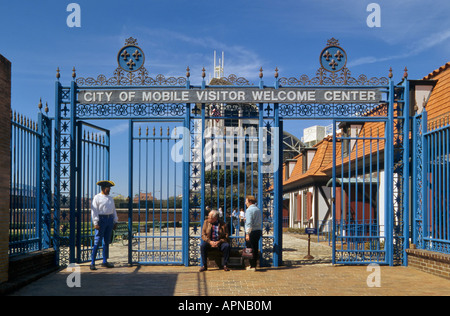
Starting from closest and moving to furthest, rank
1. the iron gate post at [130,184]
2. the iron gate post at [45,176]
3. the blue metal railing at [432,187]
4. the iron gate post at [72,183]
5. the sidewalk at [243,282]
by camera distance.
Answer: the sidewalk at [243,282], the blue metal railing at [432,187], the iron gate post at [45,176], the iron gate post at [130,184], the iron gate post at [72,183]

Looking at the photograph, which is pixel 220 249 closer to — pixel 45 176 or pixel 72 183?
pixel 72 183

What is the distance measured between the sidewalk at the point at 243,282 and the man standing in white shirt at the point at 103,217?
0.51m

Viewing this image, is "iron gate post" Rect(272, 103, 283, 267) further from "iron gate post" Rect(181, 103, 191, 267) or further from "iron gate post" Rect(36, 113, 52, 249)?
"iron gate post" Rect(36, 113, 52, 249)

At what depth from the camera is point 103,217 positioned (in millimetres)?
11117

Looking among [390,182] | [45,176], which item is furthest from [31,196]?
[390,182]

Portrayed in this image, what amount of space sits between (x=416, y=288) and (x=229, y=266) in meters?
4.11

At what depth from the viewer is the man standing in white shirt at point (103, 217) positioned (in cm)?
1106

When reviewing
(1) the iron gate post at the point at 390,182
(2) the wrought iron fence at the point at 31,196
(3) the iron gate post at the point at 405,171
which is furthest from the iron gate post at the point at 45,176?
(3) the iron gate post at the point at 405,171

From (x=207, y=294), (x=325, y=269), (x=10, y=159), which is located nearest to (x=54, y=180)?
(x=10, y=159)


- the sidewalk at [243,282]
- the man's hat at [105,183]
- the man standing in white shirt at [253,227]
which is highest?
the man's hat at [105,183]

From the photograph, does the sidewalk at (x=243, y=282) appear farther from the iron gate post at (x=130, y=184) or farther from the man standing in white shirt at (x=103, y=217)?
the iron gate post at (x=130, y=184)

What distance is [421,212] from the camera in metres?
11.3

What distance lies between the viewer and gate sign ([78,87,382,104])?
1155 cm

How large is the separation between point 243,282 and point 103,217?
11.7 ft
